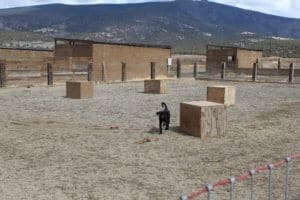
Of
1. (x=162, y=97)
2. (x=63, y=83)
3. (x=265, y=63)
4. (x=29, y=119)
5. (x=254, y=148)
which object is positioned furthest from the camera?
(x=265, y=63)

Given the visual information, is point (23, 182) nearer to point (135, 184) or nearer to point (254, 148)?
point (135, 184)

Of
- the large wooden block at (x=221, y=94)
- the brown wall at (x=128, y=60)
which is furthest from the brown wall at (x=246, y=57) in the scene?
the large wooden block at (x=221, y=94)

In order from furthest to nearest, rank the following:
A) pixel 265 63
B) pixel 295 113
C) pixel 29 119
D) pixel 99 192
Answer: pixel 265 63, pixel 295 113, pixel 29 119, pixel 99 192

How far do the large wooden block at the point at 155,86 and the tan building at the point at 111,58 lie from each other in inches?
363

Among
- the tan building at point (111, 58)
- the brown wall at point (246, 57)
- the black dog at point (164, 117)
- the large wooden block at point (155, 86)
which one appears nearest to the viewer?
the black dog at point (164, 117)

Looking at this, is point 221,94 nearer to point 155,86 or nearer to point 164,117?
point 164,117

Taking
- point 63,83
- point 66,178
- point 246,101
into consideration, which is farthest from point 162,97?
point 66,178

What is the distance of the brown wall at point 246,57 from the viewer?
52.0 metres

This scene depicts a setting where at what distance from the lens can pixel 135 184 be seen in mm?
8117

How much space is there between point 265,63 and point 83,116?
4176 centimetres

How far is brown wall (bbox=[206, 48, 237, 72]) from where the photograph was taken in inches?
2051

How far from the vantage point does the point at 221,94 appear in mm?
18609

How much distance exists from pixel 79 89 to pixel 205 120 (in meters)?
10.5

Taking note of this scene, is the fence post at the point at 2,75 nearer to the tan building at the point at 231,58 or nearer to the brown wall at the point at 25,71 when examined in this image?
the brown wall at the point at 25,71
